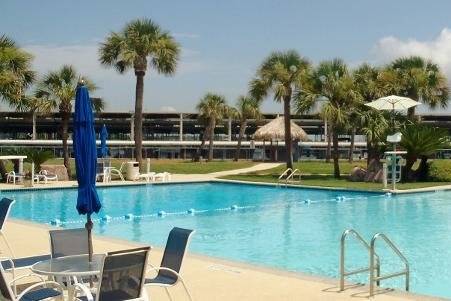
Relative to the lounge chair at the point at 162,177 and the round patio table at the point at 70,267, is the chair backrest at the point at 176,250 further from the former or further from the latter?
the lounge chair at the point at 162,177

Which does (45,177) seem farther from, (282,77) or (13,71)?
(282,77)

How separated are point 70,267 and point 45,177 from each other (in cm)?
1942

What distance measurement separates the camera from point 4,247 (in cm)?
906

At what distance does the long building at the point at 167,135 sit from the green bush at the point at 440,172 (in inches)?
1093

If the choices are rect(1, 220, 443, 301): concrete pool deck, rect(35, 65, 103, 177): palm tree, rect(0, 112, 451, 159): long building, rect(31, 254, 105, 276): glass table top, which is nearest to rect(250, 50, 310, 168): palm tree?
rect(35, 65, 103, 177): palm tree

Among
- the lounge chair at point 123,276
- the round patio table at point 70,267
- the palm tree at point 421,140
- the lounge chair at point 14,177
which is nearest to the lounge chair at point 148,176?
the lounge chair at point 14,177

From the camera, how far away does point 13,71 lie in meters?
23.1

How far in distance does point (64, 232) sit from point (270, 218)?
9767 mm

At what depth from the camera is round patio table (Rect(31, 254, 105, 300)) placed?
4750mm

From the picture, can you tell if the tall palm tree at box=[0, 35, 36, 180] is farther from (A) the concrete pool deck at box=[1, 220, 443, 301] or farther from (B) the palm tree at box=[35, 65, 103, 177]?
(A) the concrete pool deck at box=[1, 220, 443, 301]

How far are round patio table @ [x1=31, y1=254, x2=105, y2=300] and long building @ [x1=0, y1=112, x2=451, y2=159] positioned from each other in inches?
1901

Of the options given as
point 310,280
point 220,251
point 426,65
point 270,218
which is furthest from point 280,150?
point 310,280

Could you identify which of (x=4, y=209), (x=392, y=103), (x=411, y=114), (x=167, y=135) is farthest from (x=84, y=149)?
(x=167, y=135)

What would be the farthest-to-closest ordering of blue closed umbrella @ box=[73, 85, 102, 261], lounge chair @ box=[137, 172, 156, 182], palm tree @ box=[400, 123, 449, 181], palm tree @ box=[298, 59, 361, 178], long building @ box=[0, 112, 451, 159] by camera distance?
long building @ box=[0, 112, 451, 159]
lounge chair @ box=[137, 172, 156, 182]
palm tree @ box=[298, 59, 361, 178]
palm tree @ box=[400, 123, 449, 181]
blue closed umbrella @ box=[73, 85, 102, 261]
